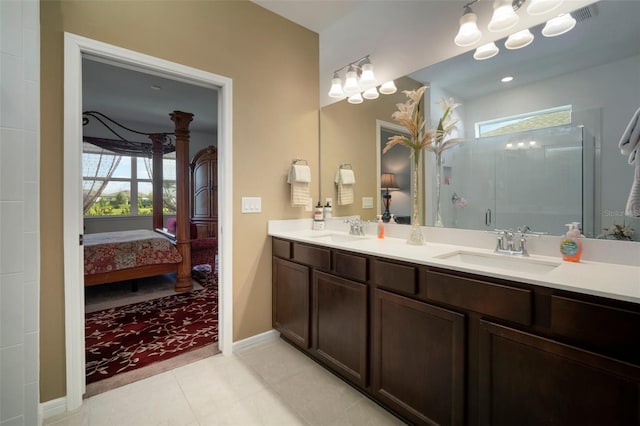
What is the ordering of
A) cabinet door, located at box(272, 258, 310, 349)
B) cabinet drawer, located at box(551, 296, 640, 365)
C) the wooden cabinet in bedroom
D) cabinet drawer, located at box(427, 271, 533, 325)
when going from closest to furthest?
cabinet drawer, located at box(551, 296, 640, 365)
cabinet drawer, located at box(427, 271, 533, 325)
cabinet door, located at box(272, 258, 310, 349)
the wooden cabinet in bedroom

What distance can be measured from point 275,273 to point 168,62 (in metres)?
1.74

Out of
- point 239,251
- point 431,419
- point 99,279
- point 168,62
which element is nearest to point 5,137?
point 168,62

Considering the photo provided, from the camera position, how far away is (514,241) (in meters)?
1.55

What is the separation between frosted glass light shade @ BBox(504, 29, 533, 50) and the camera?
1.53 m

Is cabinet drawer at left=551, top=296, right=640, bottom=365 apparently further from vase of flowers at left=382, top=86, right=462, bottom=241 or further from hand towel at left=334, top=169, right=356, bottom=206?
hand towel at left=334, top=169, right=356, bottom=206

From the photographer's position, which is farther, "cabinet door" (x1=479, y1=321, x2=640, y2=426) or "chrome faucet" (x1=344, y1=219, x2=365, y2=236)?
"chrome faucet" (x1=344, y1=219, x2=365, y2=236)

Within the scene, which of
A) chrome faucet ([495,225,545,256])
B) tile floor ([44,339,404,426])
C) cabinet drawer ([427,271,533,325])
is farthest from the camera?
tile floor ([44,339,404,426])

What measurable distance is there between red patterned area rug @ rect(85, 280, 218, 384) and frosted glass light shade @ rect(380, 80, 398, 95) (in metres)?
2.45

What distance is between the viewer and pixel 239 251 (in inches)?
92.5

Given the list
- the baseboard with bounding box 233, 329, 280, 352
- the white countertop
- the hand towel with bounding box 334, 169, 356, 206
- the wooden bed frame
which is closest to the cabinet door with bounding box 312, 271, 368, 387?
Answer: the white countertop

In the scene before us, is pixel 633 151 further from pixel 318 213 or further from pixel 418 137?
pixel 318 213

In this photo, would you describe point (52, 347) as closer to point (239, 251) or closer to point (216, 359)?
point (216, 359)

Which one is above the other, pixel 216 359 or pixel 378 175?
pixel 378 175

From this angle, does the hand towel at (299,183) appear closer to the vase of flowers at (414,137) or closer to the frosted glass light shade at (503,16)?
the vase of flowers at (414,137)
